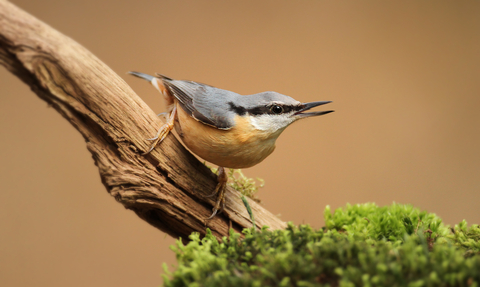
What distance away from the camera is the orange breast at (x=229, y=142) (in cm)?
214

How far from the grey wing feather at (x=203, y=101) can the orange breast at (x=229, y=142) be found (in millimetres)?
43

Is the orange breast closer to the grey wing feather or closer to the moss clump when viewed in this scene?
the grey wing feather

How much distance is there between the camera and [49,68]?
5.81ft

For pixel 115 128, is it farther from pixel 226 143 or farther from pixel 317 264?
pixel 317 264

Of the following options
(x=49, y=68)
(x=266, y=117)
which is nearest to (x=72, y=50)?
(x=49, y=68)

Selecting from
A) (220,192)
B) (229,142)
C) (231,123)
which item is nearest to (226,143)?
(229,142)

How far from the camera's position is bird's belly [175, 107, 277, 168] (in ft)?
7.03

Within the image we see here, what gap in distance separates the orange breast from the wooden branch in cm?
14

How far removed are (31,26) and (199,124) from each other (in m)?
1.03

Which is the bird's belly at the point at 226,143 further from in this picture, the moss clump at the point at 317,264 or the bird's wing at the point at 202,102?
the moss clump at the point at 317,264

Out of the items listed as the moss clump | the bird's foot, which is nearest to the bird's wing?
the bird's foot

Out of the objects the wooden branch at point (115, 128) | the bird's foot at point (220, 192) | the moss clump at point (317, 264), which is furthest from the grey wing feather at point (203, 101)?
the moss clump at point (317, 264)

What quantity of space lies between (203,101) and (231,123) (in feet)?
0.92

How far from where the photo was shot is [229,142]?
2.14m
